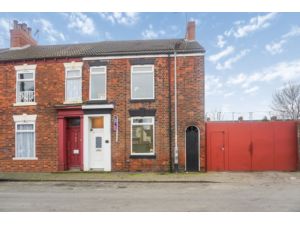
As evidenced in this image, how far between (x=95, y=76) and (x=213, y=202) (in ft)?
35.4

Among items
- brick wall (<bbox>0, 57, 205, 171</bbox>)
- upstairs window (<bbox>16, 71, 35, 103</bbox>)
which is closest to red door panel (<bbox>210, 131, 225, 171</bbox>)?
brick wall (<bbox>0, 57, 205, 171</bbox>)

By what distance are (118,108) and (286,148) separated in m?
8.68

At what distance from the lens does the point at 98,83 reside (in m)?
18.2

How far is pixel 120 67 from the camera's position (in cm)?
1795

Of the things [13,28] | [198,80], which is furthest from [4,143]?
[198,80]

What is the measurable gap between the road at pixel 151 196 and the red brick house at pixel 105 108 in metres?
3.48

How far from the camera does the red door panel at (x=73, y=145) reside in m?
18.3

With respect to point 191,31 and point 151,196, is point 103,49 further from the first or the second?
point 151,196

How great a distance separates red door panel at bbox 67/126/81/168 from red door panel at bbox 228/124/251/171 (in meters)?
7.91

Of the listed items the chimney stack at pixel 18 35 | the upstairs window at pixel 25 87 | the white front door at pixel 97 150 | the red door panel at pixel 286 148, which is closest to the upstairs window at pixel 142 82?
the white front door at pixel 97 150

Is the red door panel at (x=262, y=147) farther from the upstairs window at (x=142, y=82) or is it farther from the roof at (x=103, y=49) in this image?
the upstairs window at (x=142, y=82)

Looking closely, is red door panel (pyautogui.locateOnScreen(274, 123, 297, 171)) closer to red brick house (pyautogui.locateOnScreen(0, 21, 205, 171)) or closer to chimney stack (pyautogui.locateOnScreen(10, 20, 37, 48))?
red brick house (pyautogui.locateOnScreen(0, 21, 205, 171))

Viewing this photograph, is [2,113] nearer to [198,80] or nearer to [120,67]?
[120,67]

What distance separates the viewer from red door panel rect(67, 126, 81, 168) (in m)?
18.3
